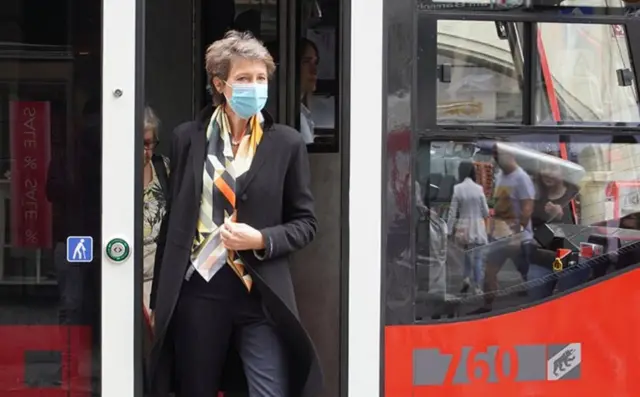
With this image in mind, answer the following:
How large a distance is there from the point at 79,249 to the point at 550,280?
5.41 ft

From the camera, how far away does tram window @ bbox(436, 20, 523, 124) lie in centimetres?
324

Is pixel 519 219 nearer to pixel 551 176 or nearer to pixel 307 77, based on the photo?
pixel 551 176

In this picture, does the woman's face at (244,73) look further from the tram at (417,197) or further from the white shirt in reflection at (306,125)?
the white shirt in reflection at (306,125)

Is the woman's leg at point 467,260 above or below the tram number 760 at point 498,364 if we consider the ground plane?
above

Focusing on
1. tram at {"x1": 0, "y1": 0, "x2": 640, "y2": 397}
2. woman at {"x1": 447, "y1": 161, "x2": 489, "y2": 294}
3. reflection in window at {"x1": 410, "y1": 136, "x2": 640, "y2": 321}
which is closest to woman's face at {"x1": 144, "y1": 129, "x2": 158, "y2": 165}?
tram at {"x1": 0, "y1": 0, "x2": 640, "y2": 397}

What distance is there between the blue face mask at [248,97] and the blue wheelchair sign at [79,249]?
0.68 m

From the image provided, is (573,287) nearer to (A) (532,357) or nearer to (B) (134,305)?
(A) (532,357)

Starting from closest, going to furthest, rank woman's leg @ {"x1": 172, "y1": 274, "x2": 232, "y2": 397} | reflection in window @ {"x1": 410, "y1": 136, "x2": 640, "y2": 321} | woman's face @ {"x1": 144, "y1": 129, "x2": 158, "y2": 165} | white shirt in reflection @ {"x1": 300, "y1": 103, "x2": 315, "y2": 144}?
woman's leg @ {"x1": 172, "y1": 274, "x2": 232, "y2": 397} < reflection in window @ {"x1": 410, "y1": 136, "x2": 640, "y2": 321} < woman's face @ {"x1": 144, "y1": 129, "x2": 158, "y2": 165} < white shirt in reflection @ {"x1": 300, "y1": 103, "x2": 315, "y2": 144}

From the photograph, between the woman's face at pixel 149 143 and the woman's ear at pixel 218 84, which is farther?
the woman's face at pixel 149 143

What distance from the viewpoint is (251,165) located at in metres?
3.01

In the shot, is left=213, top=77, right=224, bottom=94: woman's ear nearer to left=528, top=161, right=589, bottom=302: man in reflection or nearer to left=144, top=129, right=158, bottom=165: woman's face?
left=144, top=129, right=158, bottom=165: woman's face

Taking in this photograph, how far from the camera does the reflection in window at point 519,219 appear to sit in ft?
10.7

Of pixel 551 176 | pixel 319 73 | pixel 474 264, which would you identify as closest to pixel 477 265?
pixel 474 264

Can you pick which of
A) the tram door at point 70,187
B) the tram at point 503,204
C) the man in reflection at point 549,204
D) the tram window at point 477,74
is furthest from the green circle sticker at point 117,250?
the man in reflection at point 549,204
